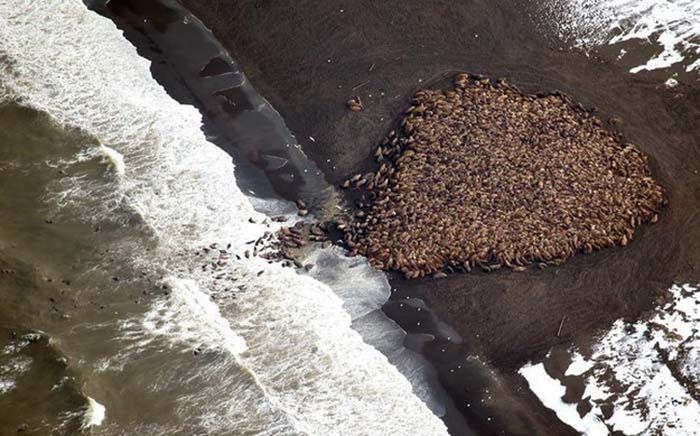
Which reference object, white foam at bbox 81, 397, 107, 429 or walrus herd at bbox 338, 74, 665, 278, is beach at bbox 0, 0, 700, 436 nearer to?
white foam at bbox 81, 397, 107, 429

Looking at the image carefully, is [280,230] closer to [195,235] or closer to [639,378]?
[195,235]

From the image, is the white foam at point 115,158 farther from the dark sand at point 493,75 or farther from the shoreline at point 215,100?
the dark sand at point 493,75

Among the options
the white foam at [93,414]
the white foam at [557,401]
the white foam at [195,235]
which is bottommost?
the white foam at [93,414]

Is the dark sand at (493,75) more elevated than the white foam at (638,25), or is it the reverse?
the white foam at (638,25)

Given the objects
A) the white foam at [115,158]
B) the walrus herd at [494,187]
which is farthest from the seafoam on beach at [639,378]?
the white foam at [115,158]

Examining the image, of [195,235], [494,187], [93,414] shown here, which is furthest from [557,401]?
[93,414]

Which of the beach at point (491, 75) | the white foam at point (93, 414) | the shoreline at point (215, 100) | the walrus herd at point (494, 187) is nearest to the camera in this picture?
the white foam at point (93, 414)

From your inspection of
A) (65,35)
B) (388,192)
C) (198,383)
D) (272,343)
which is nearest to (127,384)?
(198,383)

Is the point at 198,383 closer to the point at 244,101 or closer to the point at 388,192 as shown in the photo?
the point at 388,192
